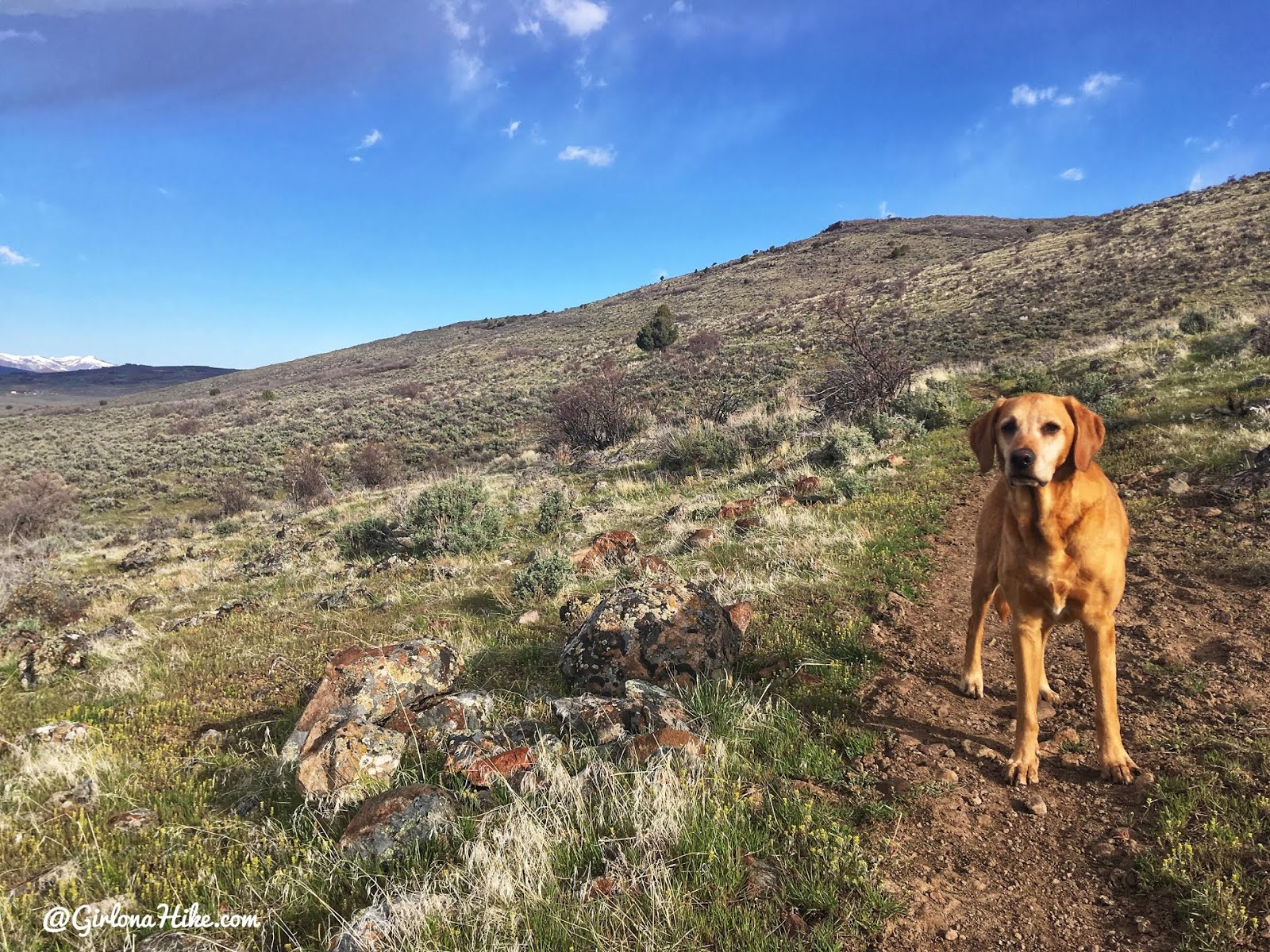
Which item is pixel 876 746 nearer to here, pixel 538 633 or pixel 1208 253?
pixel 538 633

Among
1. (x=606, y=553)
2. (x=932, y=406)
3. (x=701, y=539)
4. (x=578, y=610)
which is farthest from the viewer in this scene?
(x=932, y=406)

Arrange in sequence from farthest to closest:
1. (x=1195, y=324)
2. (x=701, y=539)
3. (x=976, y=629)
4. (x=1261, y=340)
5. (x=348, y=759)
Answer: (x=1195, y=324) < (x=1261, y=340) < (x=701, y=539) < (x=976, y=629) < (x=348, y=759)

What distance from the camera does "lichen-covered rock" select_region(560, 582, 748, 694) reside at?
174 inches

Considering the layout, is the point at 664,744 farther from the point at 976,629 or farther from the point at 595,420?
the point at 595,420

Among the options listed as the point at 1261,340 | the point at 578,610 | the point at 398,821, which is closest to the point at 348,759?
the point at 398,821

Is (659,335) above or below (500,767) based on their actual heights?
above

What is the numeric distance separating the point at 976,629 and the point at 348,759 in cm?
390

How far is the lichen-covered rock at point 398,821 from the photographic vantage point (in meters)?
2.66

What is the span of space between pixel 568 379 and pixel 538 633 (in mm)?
36133

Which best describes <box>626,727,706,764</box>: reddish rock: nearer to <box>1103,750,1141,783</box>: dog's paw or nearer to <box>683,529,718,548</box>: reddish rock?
<box>1103,750,1141,783</box>: dog's paw

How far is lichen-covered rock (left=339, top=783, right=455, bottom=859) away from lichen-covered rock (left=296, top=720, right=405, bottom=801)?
0.37 metres

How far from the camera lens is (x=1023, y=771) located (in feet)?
9.59

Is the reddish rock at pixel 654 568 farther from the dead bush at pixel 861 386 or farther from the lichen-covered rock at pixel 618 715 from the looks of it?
the dead bush at pixel 861 386

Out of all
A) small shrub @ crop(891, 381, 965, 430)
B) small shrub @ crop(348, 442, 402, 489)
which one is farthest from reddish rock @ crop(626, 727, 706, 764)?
small shrub @ crop(348, 442, 402, 489)
